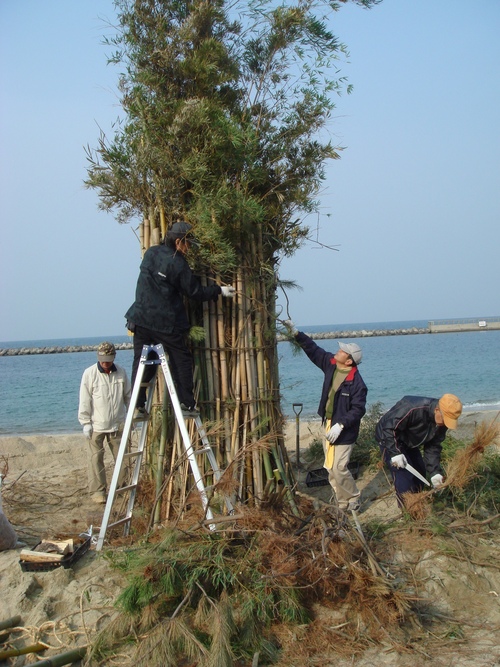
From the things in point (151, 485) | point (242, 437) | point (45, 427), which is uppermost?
point (242, 437)

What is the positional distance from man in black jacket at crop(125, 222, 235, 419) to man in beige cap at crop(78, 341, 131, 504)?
1.51 metres

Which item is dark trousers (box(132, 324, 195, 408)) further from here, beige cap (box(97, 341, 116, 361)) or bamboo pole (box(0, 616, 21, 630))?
bamboo pole (box(0, 616, 21, 630))

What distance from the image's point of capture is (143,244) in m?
5.93

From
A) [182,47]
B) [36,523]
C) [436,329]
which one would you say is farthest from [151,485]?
[436,329]

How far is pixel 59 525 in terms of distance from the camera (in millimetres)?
6137

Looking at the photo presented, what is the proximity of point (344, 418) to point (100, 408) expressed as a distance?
267 centimetres

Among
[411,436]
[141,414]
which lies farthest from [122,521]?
[411,436]

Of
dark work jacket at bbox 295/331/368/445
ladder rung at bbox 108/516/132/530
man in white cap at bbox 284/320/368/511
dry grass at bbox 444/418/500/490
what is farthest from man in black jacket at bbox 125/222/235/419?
dry grass at bbox 444/418/500/490

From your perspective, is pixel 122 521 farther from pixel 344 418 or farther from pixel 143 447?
pixel 344 418

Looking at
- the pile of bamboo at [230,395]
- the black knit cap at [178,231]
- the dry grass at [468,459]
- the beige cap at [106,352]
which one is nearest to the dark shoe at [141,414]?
the pile of bamboo at [230,395]

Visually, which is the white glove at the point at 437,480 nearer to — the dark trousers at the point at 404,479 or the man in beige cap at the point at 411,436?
the man in beige cap at the point at 411,436

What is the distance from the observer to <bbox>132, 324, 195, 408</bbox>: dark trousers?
17.6ft

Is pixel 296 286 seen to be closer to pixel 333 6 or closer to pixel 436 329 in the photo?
pixel 333 6

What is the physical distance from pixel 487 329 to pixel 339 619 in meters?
78.1
